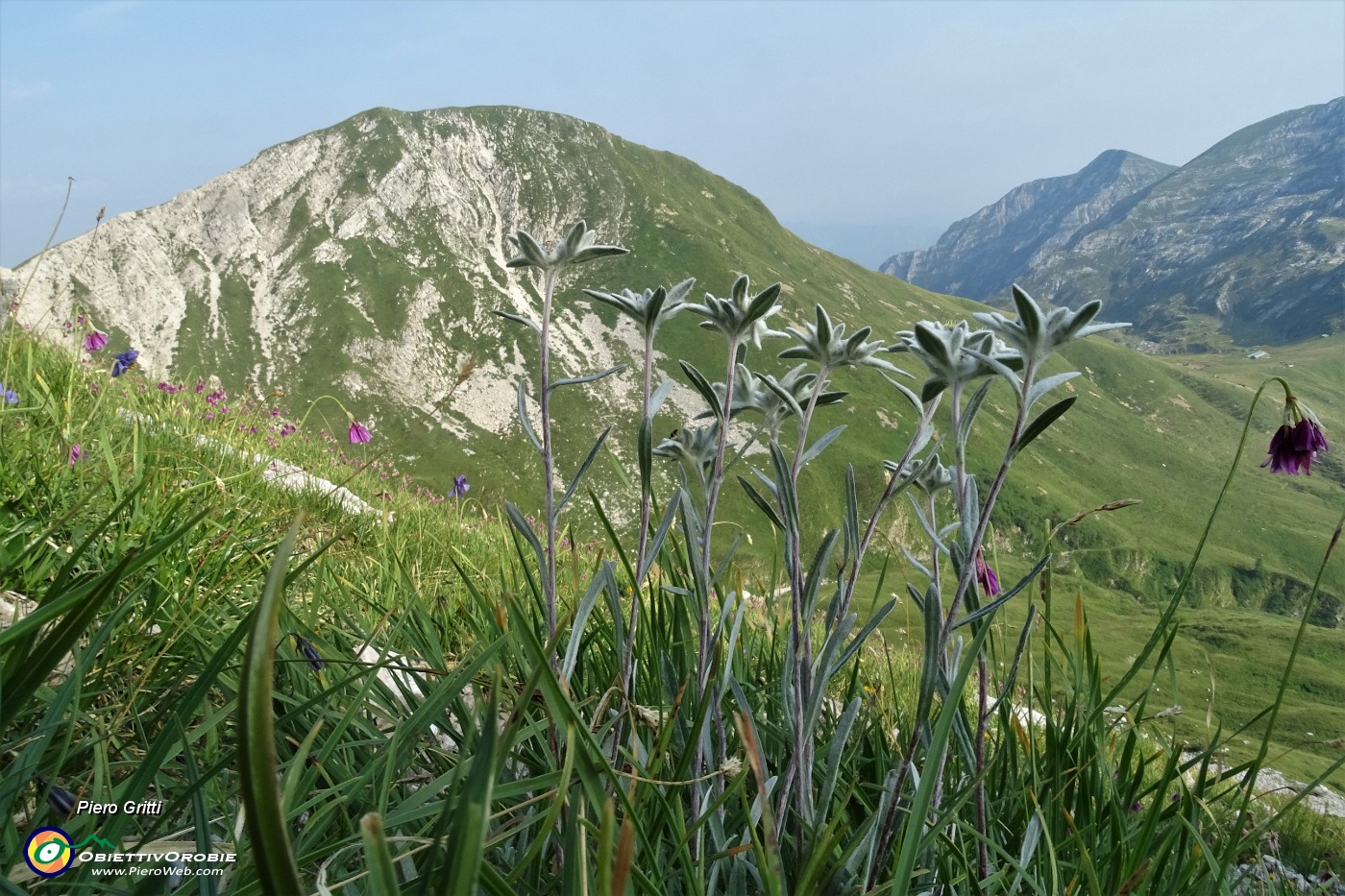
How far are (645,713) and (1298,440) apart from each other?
11.4ft

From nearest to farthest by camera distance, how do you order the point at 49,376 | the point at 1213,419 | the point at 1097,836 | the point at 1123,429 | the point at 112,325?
the point at 1097,836
the point at 49,376
the point at 112,325
the point at 1123,429
the point at 1213,419

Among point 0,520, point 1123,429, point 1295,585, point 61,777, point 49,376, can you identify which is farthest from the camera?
point 1123,429

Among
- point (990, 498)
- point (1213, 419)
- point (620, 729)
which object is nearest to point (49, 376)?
point (620, 729)

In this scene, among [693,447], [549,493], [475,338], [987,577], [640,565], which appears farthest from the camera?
[475,338]

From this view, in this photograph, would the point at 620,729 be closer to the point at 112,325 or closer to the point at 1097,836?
the point at 1097,836

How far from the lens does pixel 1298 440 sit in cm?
343

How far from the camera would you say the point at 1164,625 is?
2.42 meters

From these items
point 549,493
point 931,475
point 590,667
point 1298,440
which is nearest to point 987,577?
point 931,475

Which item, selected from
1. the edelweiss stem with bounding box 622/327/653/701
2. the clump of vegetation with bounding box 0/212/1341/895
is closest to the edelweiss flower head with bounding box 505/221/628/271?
the clump of vegetation with bounding box 0/212/1341/895

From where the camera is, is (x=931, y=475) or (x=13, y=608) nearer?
(x=931, y=475)

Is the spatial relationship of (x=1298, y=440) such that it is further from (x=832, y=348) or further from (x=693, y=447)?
(x=693, y=447)

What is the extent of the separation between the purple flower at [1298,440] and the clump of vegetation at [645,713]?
18mm

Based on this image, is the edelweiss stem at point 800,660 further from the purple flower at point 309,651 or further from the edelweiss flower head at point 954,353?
the purple flower at point 309,651

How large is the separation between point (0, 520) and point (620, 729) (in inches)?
146
